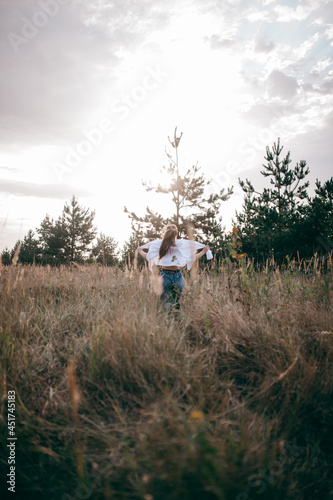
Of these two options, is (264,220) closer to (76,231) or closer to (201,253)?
(201,253)

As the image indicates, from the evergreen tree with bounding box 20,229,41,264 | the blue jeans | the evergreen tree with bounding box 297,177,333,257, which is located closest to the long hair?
the blue jeans

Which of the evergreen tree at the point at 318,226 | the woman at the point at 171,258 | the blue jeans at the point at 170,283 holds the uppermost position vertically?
the evergreen tree at the point at 318,226

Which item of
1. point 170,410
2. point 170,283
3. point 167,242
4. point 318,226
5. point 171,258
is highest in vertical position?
point 318,226

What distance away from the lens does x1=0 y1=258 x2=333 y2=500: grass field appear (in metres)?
1.25

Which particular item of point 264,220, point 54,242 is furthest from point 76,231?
point 264,220

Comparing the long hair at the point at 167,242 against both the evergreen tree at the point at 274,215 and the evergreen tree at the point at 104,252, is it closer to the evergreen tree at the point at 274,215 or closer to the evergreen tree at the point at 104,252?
the evergreen tree at the point at 104,252

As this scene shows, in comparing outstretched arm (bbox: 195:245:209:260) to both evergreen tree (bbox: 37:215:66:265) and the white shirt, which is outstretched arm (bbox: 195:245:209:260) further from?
evergreen tree (bbox: 37:215:66:265)

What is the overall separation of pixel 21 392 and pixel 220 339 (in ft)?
5.74

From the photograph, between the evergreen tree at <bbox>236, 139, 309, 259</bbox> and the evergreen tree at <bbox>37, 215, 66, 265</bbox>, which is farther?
the evergreen tree at <bbox>37, 215, 66, 265</bbox>

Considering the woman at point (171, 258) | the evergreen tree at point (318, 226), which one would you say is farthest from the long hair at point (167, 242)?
the evergreen tree at point (318, 226)

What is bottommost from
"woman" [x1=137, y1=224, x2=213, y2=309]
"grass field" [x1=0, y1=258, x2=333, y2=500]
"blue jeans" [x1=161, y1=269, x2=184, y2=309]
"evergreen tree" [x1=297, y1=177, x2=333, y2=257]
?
"grass field" [x1=0, y1=258, x2=333, y2=500]

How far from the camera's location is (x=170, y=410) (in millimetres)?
1672

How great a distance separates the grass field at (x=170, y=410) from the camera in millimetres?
1248

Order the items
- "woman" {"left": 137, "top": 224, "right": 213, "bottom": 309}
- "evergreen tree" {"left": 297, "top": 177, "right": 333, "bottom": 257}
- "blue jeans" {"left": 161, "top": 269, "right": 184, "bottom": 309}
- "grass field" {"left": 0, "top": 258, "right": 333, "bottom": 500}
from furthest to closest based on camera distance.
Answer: "evergreen tree" {"left": 297, "top": 177, "right": 333, "bottom": 257} < "woman" {"left": 137, "top": 224, "right": 213, "bottom": 309} < "blue jeans" {"left": 161, "top": 269, "right": 184, "bottom": 309} < "grass field" {"left": 0, "top": 258, "right": 333, "bottom": 500}
